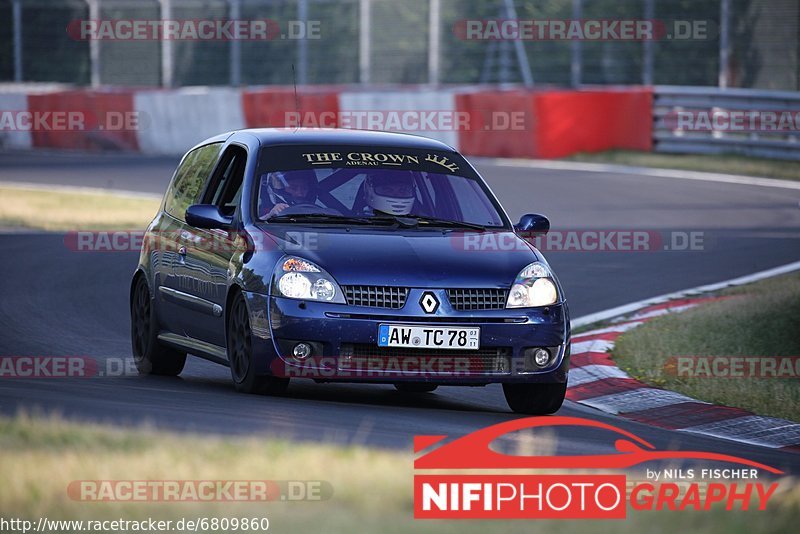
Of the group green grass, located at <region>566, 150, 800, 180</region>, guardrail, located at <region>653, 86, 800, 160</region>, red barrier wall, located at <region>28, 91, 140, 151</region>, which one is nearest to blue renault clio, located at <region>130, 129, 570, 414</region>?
green grass, located at <region>566, 150, 800, 180</region>

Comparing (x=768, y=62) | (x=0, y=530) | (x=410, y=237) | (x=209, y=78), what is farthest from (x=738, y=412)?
(x=209, y=78)

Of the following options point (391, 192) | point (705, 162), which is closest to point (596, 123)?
point (705, 162)

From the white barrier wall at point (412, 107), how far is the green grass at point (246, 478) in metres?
21.9

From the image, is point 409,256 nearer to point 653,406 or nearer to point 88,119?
point 653,406

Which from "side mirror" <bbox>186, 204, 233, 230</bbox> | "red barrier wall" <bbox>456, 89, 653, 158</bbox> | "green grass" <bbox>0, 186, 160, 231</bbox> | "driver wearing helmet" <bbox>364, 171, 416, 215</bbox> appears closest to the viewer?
"side mirror" <bbox>186, 204, 233, 230</bbox>

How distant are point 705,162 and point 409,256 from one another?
19.1 metres

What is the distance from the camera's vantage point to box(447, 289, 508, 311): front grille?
8609 millimetres

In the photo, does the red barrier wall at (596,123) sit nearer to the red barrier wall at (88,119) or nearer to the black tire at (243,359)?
the red barrier wall at (88,119)

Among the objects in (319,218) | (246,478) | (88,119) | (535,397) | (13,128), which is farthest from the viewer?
(13,128)

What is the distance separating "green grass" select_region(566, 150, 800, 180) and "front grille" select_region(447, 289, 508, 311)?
17380mm

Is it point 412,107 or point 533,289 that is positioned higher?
point 533,289

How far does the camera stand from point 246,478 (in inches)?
221

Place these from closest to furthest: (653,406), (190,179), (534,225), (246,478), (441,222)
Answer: (246,478), (441,222), (534,225), (653,406), (190,179)

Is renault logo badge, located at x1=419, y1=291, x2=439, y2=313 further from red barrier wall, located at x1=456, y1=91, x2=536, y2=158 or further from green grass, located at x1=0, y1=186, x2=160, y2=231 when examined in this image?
red barrier wall, located at x1=456, y1=91, x2=536, y2=158
